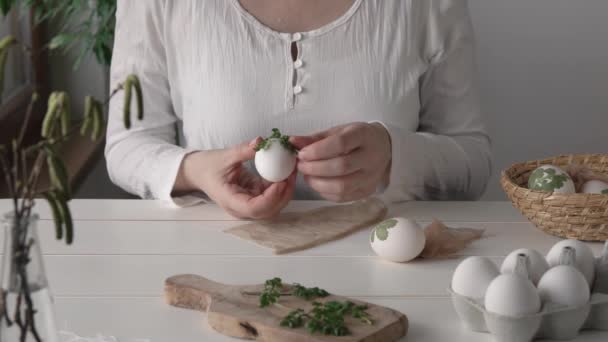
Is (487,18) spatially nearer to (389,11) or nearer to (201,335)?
(389,11)

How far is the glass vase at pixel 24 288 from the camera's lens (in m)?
0.80

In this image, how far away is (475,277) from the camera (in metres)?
1.14

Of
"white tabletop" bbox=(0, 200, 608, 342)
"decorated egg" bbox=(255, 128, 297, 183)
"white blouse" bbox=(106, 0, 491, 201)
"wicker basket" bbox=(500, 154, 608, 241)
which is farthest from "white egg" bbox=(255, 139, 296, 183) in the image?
"wicker basket" bbox=(500, 154, 608, 241)

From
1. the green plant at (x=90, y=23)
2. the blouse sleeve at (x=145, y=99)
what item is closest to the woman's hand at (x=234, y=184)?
the blouse sleeve at (x=145, y=99)

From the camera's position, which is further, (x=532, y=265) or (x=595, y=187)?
(x=595, y=187)

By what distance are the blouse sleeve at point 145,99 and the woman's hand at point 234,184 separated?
4.6 inches

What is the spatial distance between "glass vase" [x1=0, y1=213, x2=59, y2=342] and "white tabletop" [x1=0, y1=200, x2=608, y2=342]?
0.31 metres

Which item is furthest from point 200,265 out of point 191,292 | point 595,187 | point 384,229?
point 595,187

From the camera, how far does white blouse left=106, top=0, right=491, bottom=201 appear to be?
1.79 m

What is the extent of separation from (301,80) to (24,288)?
1.04 meters

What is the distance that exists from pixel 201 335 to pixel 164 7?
2.86 feet

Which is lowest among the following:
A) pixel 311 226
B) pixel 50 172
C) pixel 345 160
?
pixel 311 226

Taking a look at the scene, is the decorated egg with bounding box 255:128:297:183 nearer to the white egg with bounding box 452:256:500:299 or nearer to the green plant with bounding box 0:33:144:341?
the white egg with bounding box 452:256:500:299

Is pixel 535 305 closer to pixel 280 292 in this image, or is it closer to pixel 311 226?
pixel 280 292
